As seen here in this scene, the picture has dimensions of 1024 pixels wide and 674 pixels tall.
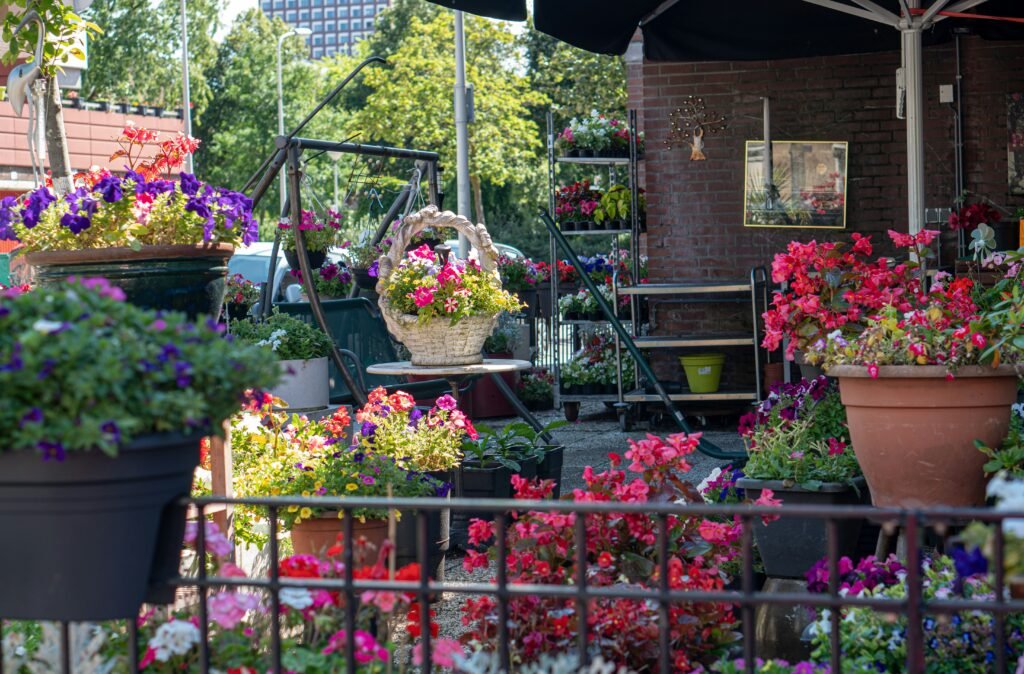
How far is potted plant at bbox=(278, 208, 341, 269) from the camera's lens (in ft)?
31.0

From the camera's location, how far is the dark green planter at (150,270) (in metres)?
3.05

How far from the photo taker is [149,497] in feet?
6.75

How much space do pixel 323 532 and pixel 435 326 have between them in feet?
4.60

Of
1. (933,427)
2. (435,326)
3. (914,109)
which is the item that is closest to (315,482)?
(435,326)

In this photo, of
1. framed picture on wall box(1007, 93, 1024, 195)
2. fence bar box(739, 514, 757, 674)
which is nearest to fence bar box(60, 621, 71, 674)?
fence bar box(739, 514, 757, 674)

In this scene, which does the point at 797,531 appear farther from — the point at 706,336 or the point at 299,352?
the point at 706,336

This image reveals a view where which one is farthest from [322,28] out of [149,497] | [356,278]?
[149,497]

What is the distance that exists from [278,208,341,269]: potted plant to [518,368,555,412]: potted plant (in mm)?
2097

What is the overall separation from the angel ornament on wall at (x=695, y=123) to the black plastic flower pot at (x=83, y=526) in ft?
24.1

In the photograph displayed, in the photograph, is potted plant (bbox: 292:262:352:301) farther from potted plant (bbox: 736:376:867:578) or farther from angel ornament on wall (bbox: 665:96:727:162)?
potted plant (bbox: 736:376:867:578)

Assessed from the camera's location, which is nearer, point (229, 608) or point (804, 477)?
point (229, 608)

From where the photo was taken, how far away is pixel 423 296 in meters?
5.15

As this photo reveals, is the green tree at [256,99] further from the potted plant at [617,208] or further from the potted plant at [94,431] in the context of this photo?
the potted plant at [94,431]

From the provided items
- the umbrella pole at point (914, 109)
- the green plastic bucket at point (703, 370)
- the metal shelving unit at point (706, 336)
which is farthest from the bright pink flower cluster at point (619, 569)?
the green plastic bucket at point (703, 370)
